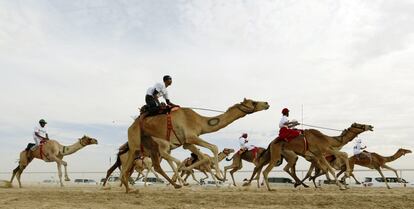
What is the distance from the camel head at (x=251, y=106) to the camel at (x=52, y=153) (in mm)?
12864

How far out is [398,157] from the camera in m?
28.0

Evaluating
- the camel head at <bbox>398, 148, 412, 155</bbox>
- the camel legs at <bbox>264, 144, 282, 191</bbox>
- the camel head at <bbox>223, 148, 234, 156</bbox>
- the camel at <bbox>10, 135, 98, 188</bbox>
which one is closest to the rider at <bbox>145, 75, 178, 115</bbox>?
the camel legs at <bbox>264, 144, 282, 191</bbox>

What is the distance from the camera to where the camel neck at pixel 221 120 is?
1384cm

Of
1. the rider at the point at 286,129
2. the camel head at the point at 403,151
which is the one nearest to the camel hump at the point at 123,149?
the rider at the point at 286,129

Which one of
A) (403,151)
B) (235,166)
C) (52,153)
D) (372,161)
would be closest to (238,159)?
(235,166)

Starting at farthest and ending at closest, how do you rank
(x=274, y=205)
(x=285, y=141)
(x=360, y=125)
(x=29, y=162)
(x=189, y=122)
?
1. (x=29, y=162)
2. (x=360, y=125)
3. (x=285, y=141)
4. (x=189, y=122)
5. (x=274, y=205)

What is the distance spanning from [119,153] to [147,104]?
732 cm

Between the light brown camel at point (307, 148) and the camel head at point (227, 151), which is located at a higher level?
the camel head at point (227, 151)

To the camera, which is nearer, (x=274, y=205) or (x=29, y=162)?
(x=274, y=205)

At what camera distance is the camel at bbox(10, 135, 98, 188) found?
79.6 ft

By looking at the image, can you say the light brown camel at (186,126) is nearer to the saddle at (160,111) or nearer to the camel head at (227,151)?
the saddle at (160,111)

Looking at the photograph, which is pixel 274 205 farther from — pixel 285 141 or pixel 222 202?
pixel 285 141

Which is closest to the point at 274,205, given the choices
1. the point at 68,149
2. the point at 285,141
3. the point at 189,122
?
the point at 189,122

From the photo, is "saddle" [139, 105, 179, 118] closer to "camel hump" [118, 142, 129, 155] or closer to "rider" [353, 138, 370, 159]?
"camel hump" [118, 142, 129, 155]
